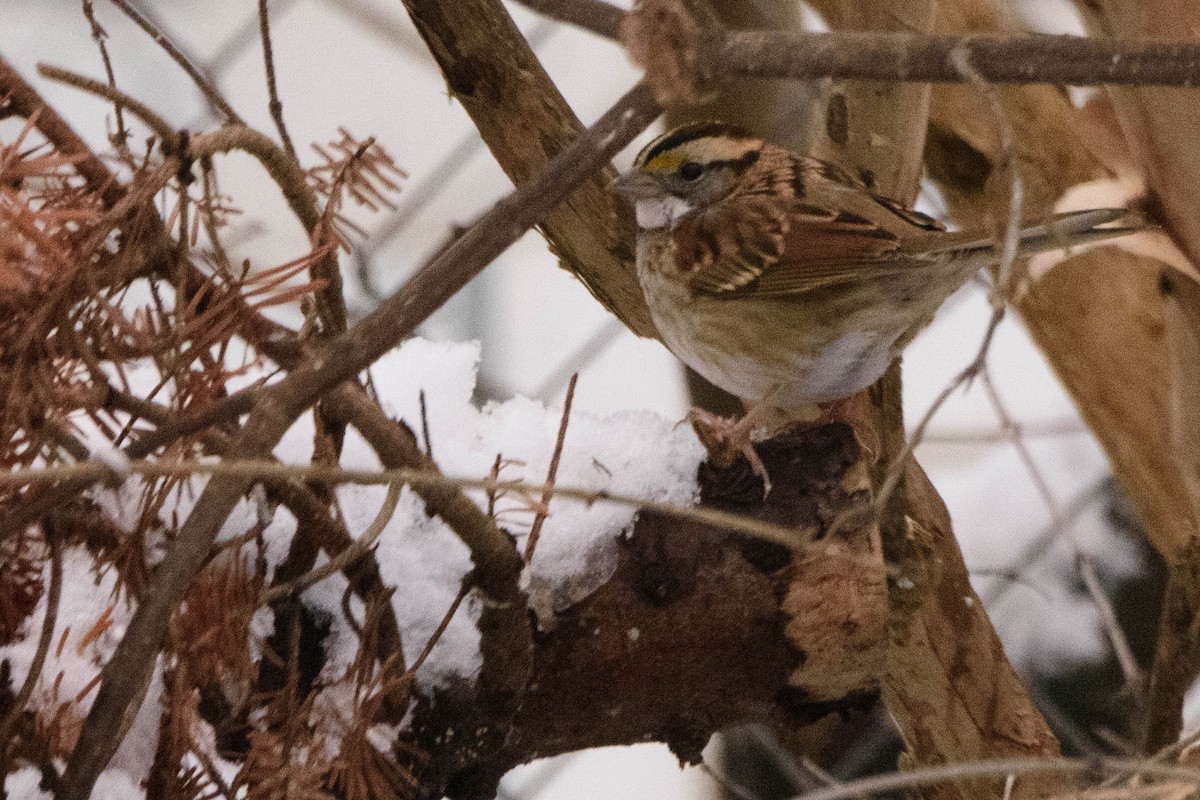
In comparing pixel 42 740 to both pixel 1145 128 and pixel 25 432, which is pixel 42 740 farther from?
pixel 1145 128

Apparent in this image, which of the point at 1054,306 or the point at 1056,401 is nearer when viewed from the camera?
the point at 1054,306

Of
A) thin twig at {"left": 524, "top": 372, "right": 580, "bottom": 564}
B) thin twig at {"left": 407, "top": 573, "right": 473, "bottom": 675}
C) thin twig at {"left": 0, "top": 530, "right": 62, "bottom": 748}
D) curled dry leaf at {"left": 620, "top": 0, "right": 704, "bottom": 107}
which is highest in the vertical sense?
curled dry leaf at {"left": 620, "top": 0, "right": 704, "bottom": 107}

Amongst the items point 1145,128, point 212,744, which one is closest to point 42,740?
point 212,744

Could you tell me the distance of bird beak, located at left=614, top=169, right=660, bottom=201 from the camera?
1.76 meters

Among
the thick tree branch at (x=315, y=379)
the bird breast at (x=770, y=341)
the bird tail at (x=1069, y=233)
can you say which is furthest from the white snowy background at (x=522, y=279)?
the thick tree branch at (x=315, y=379)

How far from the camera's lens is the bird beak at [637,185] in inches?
69.2

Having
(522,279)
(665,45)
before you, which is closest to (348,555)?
(665,45)

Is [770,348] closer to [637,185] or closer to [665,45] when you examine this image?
[637,185]

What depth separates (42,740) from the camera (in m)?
1.17

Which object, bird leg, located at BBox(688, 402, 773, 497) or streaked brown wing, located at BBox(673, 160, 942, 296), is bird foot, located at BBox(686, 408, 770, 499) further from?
streaked brown wing, located at BBox(673, 160, 942, 296)

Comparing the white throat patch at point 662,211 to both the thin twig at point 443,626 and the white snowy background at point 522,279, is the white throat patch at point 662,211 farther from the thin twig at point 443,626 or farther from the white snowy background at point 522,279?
the white snowy background at point 522,279

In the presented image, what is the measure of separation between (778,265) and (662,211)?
0.77 feet

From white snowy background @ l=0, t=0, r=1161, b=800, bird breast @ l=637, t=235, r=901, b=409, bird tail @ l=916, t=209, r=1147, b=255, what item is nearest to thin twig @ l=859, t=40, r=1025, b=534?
bird tail @ l=916, t=209, r=1147, b=255

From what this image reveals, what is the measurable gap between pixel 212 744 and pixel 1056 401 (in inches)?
116
